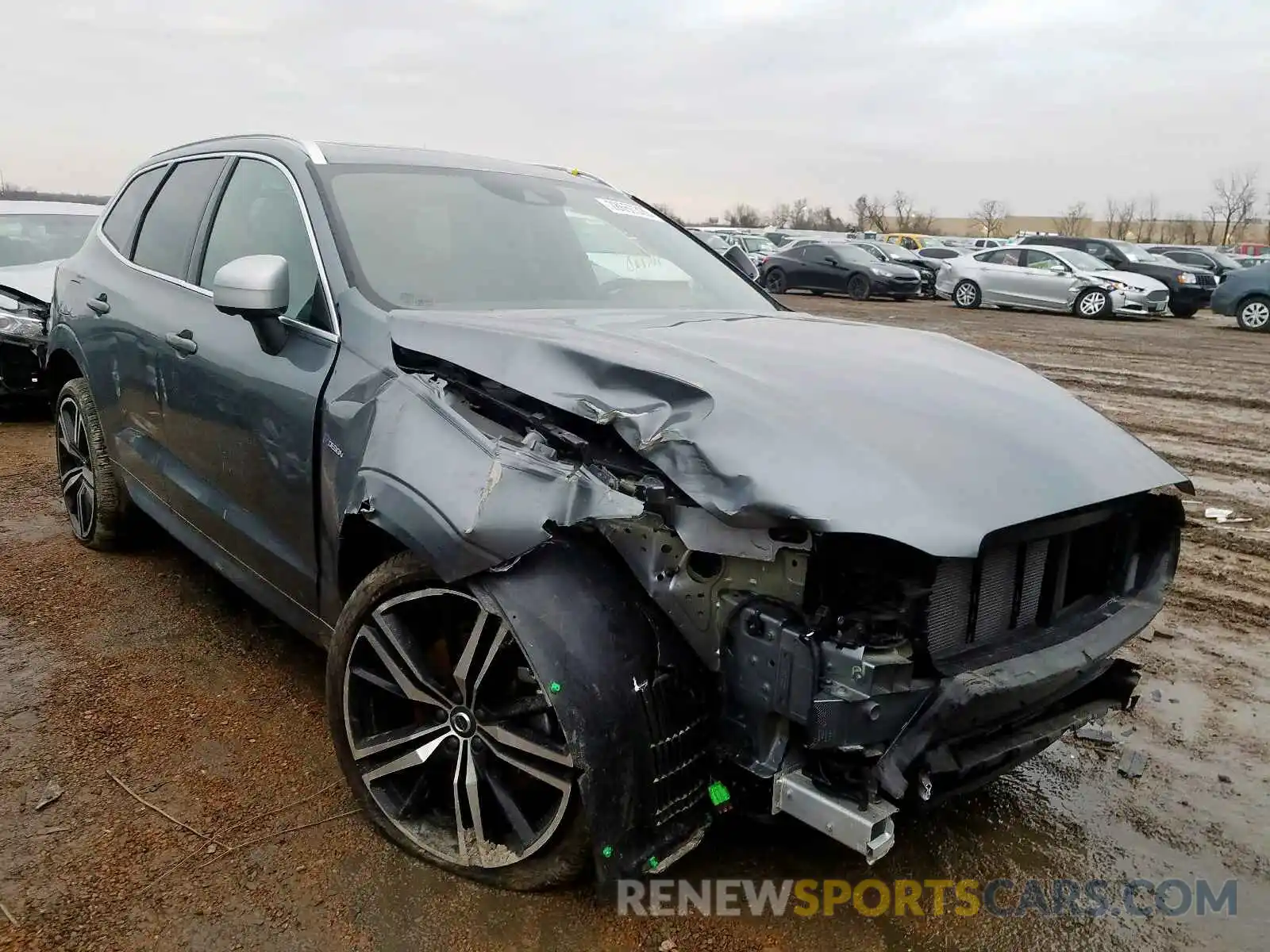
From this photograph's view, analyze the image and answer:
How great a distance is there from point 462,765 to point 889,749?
0.99m

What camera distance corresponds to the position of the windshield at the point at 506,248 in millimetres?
2816

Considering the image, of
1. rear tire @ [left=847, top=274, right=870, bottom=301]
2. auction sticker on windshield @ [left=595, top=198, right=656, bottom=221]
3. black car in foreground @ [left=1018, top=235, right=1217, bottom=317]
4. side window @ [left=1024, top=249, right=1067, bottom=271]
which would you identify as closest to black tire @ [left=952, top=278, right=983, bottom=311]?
side window @ [left=1024, top=249, right=1067, bottom=271]

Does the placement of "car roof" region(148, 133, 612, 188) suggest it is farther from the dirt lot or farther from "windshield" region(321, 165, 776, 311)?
the dirt lot

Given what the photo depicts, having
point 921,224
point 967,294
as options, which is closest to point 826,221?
point 921,224

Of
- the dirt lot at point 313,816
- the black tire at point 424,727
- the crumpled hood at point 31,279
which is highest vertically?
the crumpled hood at point 31,279

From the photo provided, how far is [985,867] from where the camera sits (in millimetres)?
2420

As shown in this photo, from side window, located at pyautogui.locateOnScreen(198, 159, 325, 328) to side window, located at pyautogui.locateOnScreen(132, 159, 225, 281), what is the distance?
19 cm

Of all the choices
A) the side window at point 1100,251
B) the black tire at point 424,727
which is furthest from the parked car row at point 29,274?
the side window at point 1100,251

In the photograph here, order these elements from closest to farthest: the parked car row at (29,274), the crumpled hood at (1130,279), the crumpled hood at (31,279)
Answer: the parked car row at (29,274) < the crumpled hood at (31,279) < the crumpled hood at (1130,279)

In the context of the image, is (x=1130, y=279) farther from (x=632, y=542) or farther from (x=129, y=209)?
(x=632, y=542)

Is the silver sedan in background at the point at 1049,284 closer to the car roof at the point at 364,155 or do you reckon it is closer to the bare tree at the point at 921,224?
the car roof at the point at 364,155

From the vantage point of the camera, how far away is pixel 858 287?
70.4 feet

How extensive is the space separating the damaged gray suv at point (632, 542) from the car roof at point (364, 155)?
0.06 m

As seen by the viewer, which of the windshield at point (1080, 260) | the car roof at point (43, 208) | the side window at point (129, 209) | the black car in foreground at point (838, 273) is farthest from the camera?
the black car in foreground at point (838, 273)
